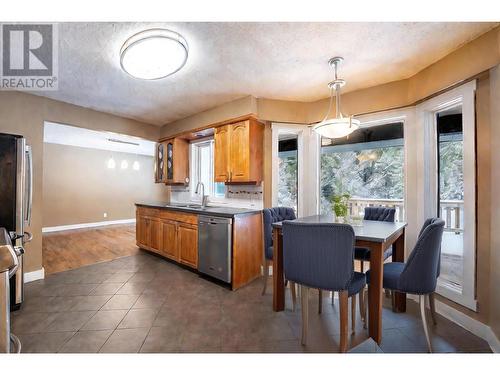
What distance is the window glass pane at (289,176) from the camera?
11.0 feet

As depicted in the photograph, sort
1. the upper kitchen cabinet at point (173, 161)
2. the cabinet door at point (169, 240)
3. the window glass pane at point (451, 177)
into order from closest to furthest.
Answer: the window glass pane at point (451, 177)
the cabinet door at point (169, 240)
the upper kitchen cabinet at point (173, 161)

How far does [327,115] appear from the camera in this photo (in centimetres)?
299

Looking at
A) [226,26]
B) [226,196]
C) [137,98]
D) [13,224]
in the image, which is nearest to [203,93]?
[137,98]

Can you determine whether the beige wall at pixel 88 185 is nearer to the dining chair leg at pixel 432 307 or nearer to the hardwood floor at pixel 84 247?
the hardwood floor at pixel 84 247

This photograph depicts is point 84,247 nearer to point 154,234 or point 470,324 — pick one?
point 154,234

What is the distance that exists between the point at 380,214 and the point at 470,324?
1212mm

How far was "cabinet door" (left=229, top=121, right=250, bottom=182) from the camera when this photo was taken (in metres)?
2.97

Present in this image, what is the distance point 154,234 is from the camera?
3.73 m

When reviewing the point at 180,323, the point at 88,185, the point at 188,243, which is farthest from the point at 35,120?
the point at 88,185

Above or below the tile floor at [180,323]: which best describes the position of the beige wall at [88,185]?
above

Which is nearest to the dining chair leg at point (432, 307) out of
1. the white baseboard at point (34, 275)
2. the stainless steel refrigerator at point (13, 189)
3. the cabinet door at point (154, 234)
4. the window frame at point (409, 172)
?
the window frame at point (409, 172)

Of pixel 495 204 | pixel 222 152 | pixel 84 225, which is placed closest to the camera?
pixel 495 204

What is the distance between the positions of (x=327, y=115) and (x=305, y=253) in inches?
83.3

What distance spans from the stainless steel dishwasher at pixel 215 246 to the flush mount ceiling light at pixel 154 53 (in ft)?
5.43
